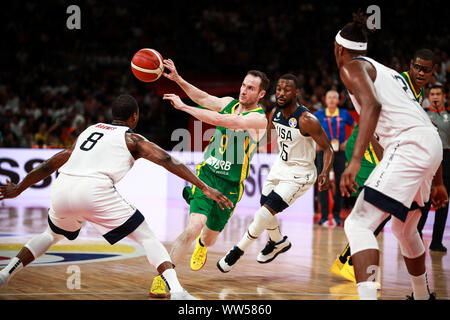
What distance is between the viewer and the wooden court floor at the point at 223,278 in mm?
4961

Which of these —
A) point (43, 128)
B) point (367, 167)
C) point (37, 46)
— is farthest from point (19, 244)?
point (37, 46)

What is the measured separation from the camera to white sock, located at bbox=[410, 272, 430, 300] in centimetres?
450

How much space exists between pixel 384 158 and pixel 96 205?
2.05 meters

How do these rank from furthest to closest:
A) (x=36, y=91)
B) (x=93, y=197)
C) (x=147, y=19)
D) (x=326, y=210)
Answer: (x=147, y=19), (x=36, y=91), (x=326, y=210), (x=93, y=197)

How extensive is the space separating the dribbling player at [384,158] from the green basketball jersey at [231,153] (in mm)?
2138

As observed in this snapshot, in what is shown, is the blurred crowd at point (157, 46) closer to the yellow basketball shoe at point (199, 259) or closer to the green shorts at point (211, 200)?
the green shorts at point (211, 200)

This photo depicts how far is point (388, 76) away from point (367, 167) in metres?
2.61

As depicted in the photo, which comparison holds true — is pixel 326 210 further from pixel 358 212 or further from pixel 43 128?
pixel 43 128

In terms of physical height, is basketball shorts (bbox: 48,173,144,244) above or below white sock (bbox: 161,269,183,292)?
above

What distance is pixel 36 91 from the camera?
18219 millimetres

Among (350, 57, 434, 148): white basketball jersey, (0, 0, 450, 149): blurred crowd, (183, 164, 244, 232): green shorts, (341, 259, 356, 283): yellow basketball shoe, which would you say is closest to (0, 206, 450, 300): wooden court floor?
(341, 259, 356, 283): yellow basketball shoe

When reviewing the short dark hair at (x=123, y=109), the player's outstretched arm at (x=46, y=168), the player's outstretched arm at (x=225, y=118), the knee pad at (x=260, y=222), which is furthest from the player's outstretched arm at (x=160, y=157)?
the knee pad at (x=260, y=222)

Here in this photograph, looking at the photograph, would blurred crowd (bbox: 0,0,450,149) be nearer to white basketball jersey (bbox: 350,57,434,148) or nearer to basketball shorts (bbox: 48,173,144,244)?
basketball shorts (bbox: 48,173,144,244)

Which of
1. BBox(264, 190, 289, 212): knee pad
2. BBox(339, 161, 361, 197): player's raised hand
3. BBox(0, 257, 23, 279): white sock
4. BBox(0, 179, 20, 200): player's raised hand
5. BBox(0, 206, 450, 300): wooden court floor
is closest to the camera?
BBox(339, 161, 361, 197): player's raised hand
